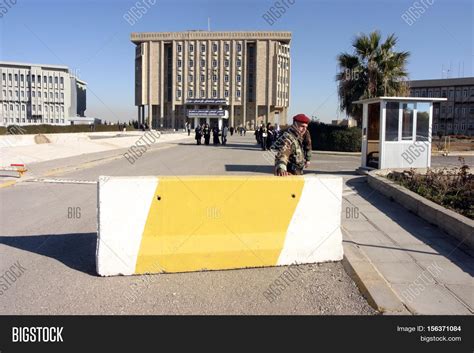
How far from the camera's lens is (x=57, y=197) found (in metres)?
10.3

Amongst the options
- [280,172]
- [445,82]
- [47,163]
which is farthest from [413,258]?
[445,82]

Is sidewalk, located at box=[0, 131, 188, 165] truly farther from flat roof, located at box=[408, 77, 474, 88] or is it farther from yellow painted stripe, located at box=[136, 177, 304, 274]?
flat roof, located at box=[408, 77, 474, 88]

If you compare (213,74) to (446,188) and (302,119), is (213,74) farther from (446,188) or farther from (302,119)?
(302,119)

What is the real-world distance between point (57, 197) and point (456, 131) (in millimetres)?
89333

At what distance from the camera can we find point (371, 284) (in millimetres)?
4520

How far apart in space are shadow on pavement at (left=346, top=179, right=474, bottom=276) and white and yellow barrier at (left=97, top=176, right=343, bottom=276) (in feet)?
4.50

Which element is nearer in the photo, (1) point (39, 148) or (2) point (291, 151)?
(2) point (291, 151)

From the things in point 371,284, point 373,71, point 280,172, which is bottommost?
point 371,284

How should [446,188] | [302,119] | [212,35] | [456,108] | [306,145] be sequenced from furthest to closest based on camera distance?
[212,35], [456,108], [446,188], [306,145], [302,119]

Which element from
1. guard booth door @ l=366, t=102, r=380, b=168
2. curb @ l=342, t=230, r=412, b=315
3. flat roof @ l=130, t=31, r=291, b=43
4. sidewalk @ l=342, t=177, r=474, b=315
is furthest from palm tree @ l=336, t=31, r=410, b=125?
flat roof @ l=130, t=31, r=291, b=43

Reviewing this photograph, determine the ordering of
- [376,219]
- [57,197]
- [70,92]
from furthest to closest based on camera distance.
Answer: [70,92] < [57,197] < [376,219]

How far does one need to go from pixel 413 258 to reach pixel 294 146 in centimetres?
205
